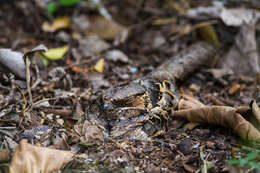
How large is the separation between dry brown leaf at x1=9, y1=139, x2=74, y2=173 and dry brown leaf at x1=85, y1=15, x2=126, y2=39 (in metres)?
2.59

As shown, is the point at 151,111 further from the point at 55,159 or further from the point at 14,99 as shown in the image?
the point at 14,99

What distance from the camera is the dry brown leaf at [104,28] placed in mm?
4355

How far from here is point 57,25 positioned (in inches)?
173

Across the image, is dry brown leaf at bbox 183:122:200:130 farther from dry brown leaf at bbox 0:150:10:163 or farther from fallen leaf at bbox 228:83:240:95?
dry brown leaf at bbox 0:150:10:163

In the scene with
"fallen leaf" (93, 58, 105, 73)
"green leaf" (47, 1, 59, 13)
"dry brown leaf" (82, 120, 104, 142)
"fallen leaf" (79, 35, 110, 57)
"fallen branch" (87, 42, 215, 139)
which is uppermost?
"green leaf" (47, 1, 59, 13)

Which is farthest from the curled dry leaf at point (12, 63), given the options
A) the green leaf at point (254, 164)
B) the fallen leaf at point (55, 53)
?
the green leaf at point (254, 164)

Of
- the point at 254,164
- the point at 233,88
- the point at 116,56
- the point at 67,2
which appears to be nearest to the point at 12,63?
the point at 116,56

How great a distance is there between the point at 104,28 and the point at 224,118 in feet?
8.52

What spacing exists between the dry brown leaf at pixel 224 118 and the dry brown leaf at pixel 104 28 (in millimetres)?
2076

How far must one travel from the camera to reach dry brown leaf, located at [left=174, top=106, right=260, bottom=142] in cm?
220

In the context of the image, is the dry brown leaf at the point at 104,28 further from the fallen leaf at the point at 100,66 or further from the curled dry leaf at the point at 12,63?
the curled dry leaf at the point at 12,63

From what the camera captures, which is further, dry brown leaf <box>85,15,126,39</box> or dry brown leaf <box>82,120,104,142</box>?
dry brown leaf <box>85,15,126,39</box>

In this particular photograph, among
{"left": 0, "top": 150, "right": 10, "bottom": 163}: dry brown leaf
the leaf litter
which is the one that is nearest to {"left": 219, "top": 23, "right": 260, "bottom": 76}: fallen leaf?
the leaf litter

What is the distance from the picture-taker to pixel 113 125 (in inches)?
93.8
